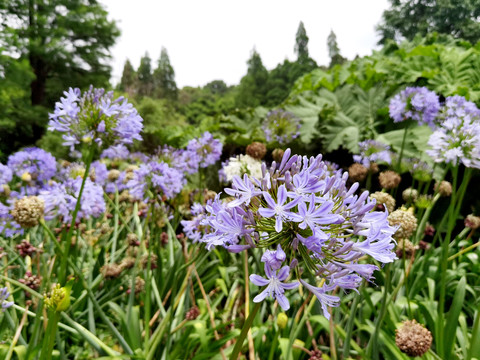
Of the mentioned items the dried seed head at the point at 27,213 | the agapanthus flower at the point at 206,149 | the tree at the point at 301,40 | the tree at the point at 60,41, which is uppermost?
the tree at the point at 301,40

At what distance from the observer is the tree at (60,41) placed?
19.8 metres

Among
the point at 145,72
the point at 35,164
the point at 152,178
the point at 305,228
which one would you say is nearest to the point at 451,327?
the point at 305,228

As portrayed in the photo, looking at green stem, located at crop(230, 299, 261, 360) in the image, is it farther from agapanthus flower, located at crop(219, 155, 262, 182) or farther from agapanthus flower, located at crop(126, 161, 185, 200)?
agapanthus flower, located at crop(219, 155, 262, 182)

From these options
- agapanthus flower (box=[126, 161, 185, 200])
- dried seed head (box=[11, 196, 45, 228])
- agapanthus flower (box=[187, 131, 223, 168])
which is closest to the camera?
dried seed head (box=[11, 196, 45, 228])

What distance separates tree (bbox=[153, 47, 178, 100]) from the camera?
60.9m

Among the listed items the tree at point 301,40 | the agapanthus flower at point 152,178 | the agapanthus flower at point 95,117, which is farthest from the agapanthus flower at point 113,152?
the tree at point 301,40

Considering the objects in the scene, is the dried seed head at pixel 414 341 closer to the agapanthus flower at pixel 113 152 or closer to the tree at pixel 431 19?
the agapanthus flower at pixel 113 152

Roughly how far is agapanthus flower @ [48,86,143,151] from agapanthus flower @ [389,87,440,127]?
2.26m

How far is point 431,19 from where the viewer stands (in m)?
31.0

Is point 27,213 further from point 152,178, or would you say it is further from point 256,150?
point 256,150

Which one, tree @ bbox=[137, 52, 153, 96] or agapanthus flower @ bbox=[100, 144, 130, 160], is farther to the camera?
tree @ bbox=[137, 52, 153, 96]

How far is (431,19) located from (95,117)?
3794cm

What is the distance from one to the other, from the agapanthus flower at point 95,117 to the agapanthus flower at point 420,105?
226 cm

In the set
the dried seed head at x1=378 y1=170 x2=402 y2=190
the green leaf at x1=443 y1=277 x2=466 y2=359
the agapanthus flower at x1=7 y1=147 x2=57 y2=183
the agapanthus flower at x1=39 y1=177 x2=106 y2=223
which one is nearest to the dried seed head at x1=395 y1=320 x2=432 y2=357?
the green leaf at x1=443 y1=277 x2=466 y2=359
